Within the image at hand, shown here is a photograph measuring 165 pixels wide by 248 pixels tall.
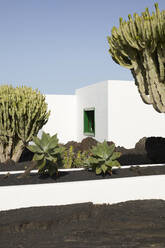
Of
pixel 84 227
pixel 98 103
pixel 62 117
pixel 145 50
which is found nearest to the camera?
pixel 84 227

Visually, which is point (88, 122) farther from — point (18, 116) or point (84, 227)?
point (84, 227)

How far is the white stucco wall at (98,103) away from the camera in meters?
14.0

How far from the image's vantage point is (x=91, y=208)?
5223 mm

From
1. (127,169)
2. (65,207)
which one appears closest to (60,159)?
(65,207)

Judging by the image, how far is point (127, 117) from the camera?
13969 mm

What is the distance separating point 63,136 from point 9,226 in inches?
516

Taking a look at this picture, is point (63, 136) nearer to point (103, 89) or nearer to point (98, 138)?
point (98, 138)

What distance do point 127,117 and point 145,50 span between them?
7012 millimetres

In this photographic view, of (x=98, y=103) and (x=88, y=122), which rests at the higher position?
(x=98, y=103)

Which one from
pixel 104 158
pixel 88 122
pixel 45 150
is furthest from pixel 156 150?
pixel 88 122

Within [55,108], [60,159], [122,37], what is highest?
[122,37]

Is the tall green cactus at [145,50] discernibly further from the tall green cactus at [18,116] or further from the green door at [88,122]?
the green door at [88,122]

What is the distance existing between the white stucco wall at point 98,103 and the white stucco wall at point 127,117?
12.0 inches

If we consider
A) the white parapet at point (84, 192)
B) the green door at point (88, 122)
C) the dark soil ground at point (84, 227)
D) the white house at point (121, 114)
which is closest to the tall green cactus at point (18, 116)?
the white parapet at point (84, 192)
